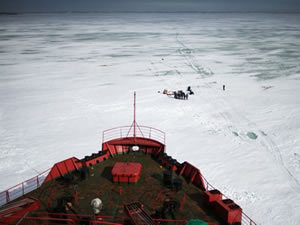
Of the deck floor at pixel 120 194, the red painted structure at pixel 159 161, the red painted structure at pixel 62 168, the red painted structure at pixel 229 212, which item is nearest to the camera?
the red painted structure at pixel 229 212

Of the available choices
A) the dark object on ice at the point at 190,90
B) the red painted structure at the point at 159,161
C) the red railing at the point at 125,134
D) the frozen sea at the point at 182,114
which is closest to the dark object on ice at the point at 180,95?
the frozen sea at the point at 182,114

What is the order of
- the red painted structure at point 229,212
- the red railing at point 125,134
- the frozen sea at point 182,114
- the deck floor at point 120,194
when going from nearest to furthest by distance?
the red painted structure at point 229,212, the deck floor at point 120,194, the frozen sea at point 182,114, the red railing at point 125,134

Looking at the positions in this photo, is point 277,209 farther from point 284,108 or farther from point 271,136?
point 284,108

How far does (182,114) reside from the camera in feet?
70.3

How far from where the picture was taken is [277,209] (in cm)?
1135

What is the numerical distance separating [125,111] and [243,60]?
79.4ft

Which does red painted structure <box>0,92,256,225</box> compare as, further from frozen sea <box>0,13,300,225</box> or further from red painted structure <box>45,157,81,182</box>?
frozen sea <box>0,13,300,225</box>

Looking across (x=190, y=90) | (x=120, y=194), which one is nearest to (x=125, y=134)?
(x=120, y=194)

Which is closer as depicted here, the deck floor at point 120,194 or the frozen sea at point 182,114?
the deck floor at point 120,194

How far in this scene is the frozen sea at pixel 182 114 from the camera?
13.6 m

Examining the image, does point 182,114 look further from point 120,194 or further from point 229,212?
point 229,212

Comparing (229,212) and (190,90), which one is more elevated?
(229,212)

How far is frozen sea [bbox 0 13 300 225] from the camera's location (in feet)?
44.5

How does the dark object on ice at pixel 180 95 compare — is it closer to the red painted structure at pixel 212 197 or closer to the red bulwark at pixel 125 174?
the red bulwark at pixel 125 174
